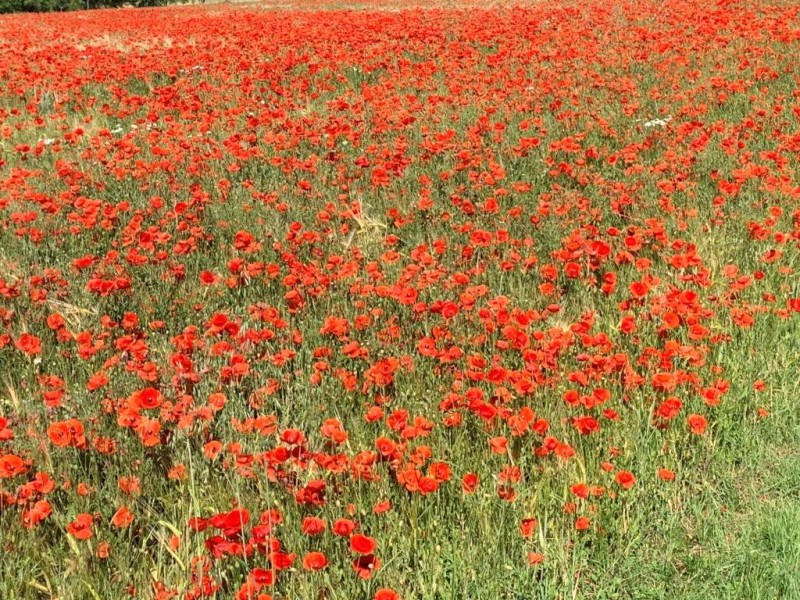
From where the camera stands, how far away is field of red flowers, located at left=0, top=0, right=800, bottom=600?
246cm

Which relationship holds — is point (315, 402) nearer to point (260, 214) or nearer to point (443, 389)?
Answer: point (443, 389)

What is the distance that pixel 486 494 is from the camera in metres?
Answer: 2.62

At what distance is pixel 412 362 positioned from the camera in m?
3.43

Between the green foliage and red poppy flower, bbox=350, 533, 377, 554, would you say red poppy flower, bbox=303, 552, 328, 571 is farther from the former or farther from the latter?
the green foliage

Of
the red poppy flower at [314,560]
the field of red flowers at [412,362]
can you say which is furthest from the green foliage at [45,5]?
the red poppy flower at [314,560]

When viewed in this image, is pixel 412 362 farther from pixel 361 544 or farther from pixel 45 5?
pixel 45 5

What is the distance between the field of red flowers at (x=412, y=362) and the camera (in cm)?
246

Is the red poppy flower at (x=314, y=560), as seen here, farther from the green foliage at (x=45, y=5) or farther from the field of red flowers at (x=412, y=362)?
the green foliage at (x=45, y=5)

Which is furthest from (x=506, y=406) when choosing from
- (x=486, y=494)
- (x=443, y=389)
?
(x=486, y=494)

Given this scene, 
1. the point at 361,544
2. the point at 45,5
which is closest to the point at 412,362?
the point at 361,544

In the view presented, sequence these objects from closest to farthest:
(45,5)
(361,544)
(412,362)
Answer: (361,544) < (412,362) < (45,5)

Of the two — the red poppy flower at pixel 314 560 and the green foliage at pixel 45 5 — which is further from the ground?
the green foliage at pixel 45 5


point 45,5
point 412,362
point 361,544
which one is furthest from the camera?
point 45,5

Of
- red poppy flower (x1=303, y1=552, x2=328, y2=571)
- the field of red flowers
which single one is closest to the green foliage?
the field of red flowers
